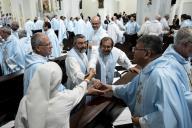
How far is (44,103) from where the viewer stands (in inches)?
70.2

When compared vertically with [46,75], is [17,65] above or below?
below

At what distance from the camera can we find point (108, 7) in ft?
67.2

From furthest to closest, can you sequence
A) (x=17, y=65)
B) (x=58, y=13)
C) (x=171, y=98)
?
(x=58, y=13) < (x=17, y=65) < (x=171, y=98)

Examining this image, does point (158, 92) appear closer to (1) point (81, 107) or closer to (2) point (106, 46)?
(1) point (81, 107)

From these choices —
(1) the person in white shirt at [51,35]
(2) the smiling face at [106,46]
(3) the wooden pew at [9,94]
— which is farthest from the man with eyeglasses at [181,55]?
(1) the person in white shirt at [51,35]

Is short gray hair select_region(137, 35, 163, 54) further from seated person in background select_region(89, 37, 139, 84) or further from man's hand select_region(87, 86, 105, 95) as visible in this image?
seated person in background select_region(89, 37, 139, 84)

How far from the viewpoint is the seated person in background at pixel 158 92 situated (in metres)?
1.96

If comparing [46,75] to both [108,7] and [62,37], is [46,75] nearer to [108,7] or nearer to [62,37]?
[62,37]

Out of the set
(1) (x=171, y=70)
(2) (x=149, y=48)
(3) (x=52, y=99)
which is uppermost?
(2) (x=149, y=48)

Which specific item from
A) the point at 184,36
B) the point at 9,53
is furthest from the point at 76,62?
the point at 9,53

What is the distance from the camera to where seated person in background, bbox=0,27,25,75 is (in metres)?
4.91

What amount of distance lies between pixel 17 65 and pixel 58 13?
47.0 feet

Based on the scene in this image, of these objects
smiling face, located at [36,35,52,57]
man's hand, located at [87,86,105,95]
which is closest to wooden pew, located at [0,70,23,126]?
smiling face, located at [36,35,52,57]

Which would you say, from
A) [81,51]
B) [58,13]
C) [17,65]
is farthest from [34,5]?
[81,51]
